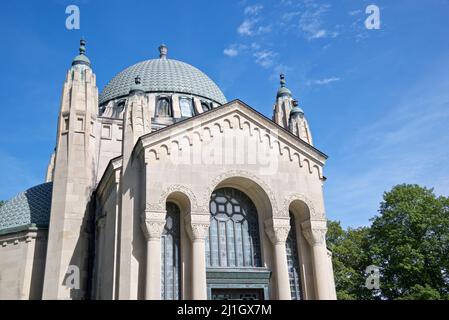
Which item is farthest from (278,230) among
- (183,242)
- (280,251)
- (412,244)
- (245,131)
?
(412,244)

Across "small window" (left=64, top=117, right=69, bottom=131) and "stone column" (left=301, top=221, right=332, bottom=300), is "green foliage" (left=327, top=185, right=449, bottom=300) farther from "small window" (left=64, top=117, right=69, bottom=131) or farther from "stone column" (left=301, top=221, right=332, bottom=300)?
"small window" (left=64, top=117, right=69, bottom=131)

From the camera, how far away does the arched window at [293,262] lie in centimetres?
1931

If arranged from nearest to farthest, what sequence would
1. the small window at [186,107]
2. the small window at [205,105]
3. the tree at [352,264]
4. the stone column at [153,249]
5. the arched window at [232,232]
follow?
the stone column at [153,249] → the arched window at [232,232] → the small window at [186,107] → the small window at [205,105] → the tree at [352,264]

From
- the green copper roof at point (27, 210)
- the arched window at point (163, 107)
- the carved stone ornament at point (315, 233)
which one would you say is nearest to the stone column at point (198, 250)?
the carved stone ornament at point (315, 233)

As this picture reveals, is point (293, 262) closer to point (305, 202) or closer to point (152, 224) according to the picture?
point (305, 202)

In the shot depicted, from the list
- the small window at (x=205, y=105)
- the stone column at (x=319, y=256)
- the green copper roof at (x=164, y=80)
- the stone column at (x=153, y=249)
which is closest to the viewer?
the stone column at (x=153, y=249)

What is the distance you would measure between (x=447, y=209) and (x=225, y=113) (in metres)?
21.2

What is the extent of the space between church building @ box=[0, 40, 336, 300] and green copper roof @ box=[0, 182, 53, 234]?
0.10 m

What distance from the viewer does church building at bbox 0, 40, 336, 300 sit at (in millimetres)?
17172

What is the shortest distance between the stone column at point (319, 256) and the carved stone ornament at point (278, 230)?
1.29m

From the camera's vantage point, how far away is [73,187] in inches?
884

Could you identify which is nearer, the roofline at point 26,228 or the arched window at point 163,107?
the roofline at point 26,228

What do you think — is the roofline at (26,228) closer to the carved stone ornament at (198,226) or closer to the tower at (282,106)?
the carved stone ornament at (198,226)
